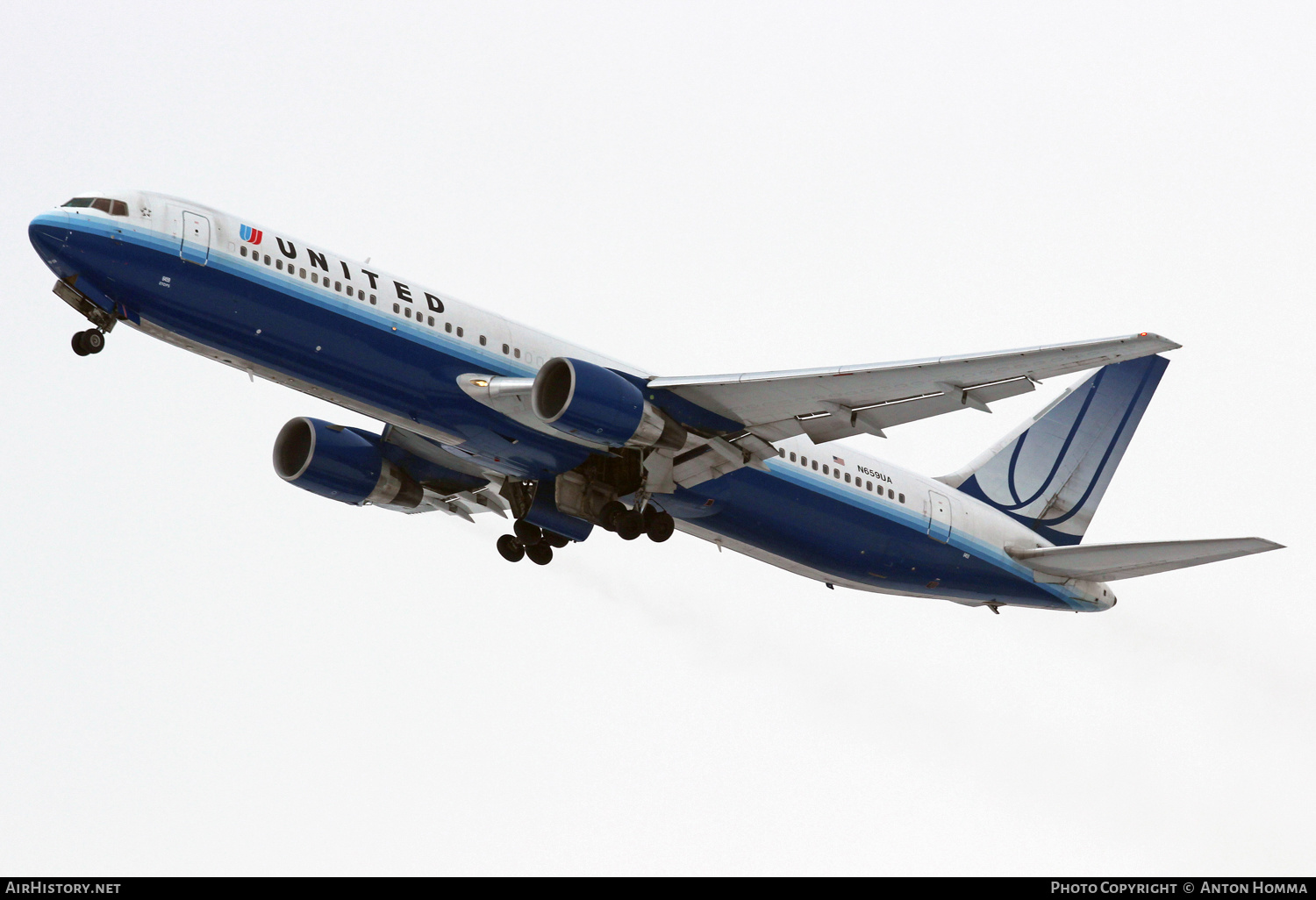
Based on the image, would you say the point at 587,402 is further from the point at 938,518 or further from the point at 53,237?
the point at 938,518

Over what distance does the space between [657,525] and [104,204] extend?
12532 millimetres

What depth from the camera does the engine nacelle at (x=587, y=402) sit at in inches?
1096

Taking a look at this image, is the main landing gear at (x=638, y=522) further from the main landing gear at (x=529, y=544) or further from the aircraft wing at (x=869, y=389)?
the main landing gear at (x=529, y=544)

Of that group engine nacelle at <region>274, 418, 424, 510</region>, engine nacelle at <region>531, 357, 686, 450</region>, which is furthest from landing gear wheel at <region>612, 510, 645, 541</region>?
engine nacelle at <region>274, 418, 424, 510</region>

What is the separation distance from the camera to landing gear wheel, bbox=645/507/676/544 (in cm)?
3133

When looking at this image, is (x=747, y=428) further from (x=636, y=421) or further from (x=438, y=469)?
(x=438, y=469)

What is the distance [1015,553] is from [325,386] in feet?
57.2

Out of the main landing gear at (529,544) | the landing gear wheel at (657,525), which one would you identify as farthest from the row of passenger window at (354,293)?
the main landing gear at (529,544)

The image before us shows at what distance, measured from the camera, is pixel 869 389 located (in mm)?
28641

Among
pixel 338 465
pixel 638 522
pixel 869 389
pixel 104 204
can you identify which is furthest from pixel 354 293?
pixel 869 389

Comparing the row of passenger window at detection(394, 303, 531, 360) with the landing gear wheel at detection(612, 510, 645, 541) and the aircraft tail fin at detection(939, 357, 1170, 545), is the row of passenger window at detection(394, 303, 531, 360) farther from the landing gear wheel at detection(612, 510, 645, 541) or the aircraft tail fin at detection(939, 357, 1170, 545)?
the aircraft tail fin at detection(939, 357, 1170, 545)

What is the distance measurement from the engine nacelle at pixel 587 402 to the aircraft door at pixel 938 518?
9.38m
